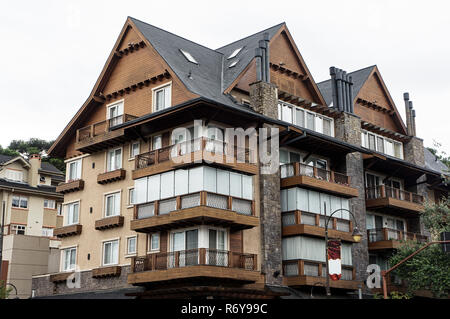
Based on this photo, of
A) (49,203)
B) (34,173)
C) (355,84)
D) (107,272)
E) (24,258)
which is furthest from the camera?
(34,173)

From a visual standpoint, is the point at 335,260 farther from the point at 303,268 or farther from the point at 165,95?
the point at 165,95

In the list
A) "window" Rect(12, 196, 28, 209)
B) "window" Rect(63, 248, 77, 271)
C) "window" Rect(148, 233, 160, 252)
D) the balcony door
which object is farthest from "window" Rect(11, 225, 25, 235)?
the balcony door

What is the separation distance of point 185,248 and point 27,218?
27.5 meters

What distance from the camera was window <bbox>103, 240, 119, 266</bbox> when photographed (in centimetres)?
3722

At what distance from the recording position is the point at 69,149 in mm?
43625

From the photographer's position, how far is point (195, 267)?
30.8 metres

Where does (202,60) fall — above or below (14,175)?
above

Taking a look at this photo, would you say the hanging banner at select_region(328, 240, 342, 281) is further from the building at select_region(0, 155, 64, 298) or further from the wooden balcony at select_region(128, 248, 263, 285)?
the building at select_region(0, 155, 64, 298)

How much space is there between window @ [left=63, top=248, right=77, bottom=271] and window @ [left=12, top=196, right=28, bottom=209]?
54.7ft

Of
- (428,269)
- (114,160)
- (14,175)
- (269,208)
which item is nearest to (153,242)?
(269,208)

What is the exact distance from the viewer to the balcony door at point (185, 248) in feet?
104

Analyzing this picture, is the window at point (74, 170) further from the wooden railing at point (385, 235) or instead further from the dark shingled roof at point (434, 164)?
the dark shingled roof at point (434, 164)

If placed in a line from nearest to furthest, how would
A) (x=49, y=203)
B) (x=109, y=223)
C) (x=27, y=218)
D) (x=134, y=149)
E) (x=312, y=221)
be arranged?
(x=312, y=221) < (x=109, y=223) < (x=134, y=149) < (x=27, y=218) < (x=49, y=203)

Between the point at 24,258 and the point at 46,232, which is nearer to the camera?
the point at 24,258
